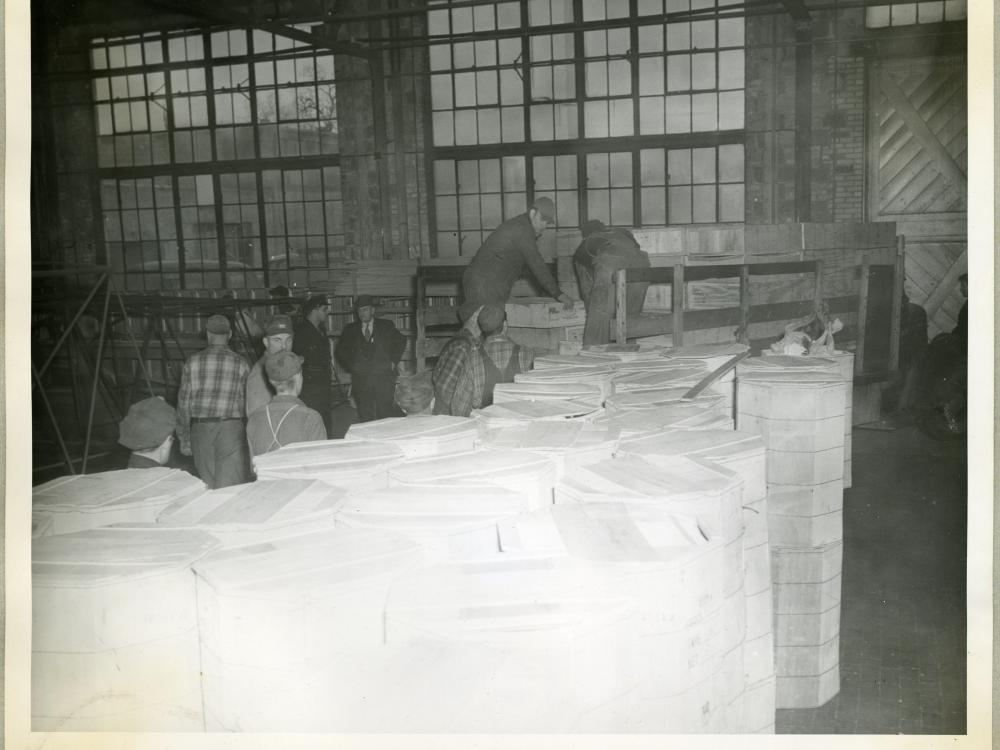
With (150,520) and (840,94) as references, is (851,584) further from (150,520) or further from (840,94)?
(840,94)

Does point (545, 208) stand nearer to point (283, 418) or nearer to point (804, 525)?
point (283, 418)

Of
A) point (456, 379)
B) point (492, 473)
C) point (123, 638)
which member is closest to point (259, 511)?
point (123, 638)

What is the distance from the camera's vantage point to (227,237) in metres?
14.3

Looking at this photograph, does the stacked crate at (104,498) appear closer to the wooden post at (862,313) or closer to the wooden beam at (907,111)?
the wooden post at (862,313)

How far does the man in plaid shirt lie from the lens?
534 cm

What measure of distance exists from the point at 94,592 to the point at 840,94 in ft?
38.8

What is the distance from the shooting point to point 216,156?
14016 mm

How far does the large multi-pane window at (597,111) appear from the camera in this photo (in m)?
11.7

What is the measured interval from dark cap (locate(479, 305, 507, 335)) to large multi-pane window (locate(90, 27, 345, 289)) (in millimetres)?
8689

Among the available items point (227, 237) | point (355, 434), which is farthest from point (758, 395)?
point (227, 237)

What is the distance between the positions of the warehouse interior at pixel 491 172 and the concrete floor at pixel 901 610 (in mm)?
159

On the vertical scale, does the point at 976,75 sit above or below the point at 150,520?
above

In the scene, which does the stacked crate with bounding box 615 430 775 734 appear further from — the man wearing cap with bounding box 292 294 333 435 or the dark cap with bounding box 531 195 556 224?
the man wearing cap with bounding box 292 294 333 435

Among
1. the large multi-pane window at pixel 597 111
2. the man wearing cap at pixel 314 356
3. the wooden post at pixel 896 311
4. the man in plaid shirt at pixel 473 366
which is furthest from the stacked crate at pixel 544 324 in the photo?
the large multi-pane window at pixel 597 111
